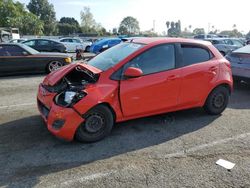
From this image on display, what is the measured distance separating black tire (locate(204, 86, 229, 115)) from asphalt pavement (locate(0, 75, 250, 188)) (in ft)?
0.50

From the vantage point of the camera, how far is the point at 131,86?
14.6 ft

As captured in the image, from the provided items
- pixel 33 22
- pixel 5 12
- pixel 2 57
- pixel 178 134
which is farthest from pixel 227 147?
pixel 5 12

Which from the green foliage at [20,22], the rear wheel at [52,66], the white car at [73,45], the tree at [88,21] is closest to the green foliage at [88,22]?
the tree at [88,21]

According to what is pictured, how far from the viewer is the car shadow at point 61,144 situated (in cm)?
357

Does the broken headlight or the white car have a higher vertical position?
the white car

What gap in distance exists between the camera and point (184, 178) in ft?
11.1

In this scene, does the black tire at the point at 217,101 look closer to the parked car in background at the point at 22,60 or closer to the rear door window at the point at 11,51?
the parked car in background at the point at 22,60

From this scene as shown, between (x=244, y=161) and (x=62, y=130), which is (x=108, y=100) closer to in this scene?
(x=62, y=130)

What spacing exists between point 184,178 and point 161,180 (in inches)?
11.5

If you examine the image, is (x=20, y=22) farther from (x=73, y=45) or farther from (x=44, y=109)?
(x=44, y=109)

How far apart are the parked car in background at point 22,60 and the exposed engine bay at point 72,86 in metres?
6.32

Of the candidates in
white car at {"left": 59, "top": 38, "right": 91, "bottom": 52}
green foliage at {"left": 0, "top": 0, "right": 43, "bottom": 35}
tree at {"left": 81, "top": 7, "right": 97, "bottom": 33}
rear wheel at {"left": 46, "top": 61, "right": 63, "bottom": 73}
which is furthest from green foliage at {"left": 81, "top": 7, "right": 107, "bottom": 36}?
rear wheel at {"left": 46, "top": 61, "right": 63, "bottom": 73}

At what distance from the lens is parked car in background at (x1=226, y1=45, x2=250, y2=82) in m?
7.73

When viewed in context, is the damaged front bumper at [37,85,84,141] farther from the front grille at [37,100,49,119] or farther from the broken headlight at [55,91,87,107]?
the front grille at [37,100,49,119]
